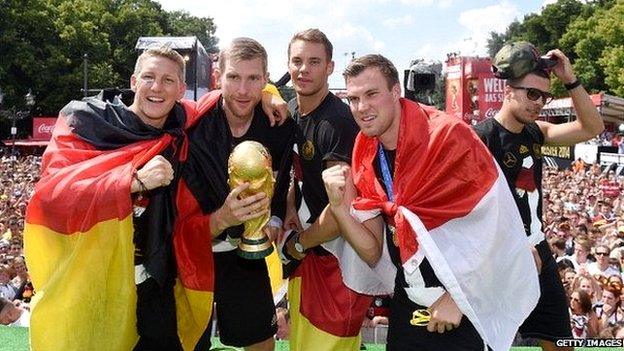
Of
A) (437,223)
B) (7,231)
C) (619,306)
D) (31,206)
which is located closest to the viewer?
(437,223)

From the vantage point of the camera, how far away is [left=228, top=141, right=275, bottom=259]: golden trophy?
329 centimetres

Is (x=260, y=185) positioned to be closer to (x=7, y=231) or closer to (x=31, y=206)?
(x=31, y=206)

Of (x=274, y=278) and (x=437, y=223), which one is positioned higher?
(x=437, y=223)

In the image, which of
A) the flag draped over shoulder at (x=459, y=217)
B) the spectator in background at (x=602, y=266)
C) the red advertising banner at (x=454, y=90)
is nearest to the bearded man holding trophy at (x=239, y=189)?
the flag draped over shoulder at (x=459, y=217)

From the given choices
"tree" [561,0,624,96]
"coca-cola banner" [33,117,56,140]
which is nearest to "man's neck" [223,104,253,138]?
"coca-cola banner" [33,117,56,140]

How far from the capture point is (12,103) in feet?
144

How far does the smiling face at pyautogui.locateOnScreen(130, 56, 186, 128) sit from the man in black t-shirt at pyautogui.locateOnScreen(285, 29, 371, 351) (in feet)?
2.61

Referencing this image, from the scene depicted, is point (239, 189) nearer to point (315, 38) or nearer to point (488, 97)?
point (315, 38)

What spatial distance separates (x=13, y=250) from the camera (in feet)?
36.7

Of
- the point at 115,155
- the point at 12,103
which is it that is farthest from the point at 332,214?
the point at 12,103

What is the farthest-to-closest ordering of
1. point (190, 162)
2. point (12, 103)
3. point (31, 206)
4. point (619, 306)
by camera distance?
1. point (12, 103)
2. point (619, 306)
3. point (190, 162)
4. point (31, 206)

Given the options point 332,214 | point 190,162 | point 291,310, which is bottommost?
point 291,310

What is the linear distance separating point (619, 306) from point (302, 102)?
4825mm

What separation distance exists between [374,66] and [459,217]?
2.71ft
